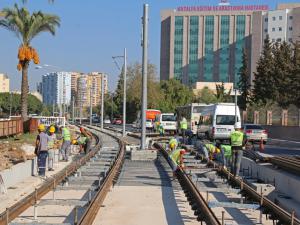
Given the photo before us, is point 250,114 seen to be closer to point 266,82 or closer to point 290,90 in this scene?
point 290,90

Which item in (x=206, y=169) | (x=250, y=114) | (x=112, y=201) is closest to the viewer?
(x=112, y=201)

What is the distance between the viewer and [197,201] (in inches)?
493

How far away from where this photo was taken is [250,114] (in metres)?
66.1

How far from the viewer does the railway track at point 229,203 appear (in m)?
10.9

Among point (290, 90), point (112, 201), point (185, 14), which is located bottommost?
point (112, 201)

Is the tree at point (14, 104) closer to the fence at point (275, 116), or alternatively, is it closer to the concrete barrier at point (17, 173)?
the fence at point (275, 116)

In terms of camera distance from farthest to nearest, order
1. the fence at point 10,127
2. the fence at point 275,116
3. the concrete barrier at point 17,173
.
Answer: the fence at point 275,116
the fence at point 10,127
the concrete barrier at point 17,173

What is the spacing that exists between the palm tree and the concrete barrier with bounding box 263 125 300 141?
22.2 m

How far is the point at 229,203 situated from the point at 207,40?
6174 inches

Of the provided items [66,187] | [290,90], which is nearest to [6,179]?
[66,187]

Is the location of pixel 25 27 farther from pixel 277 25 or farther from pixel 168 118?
pixel 277 25

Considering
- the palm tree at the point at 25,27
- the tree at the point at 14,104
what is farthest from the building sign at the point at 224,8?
the palm tree at the point at 25,27

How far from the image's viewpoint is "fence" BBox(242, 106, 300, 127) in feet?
167

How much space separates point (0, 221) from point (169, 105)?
312ft
